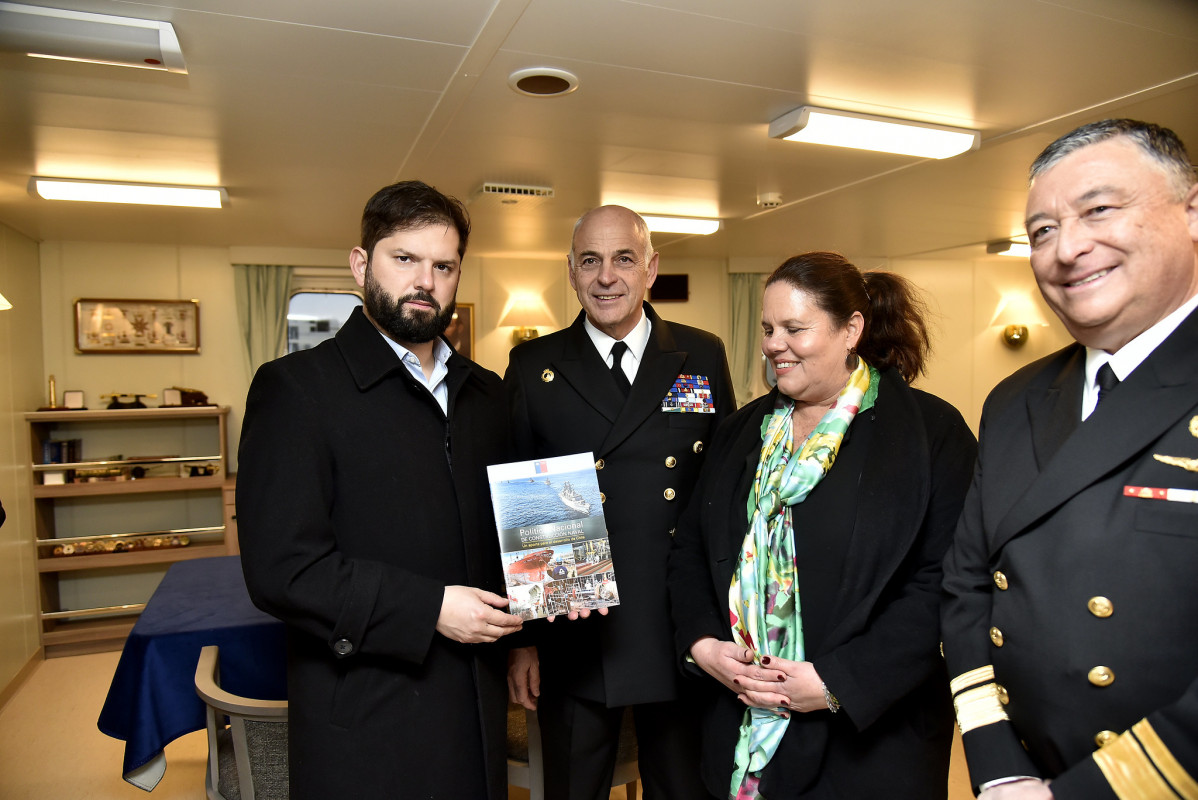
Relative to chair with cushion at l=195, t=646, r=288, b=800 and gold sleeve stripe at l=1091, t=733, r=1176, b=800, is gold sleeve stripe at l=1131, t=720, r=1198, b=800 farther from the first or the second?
chair with cushion at l=195, t=646, r=288, b=800

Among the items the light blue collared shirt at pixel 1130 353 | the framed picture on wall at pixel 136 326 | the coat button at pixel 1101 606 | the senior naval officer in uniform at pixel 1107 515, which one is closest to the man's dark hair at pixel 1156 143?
the senior naval officer in uniform at pixel 1107 515

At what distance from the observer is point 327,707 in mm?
1579

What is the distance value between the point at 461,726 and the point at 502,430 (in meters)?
0.69

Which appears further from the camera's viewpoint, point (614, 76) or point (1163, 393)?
point (614, 76)

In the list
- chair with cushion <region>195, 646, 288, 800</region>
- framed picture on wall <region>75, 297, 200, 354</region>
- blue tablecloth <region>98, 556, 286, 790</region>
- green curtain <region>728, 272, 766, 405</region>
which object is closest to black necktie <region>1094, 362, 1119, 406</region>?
chair with cushion <region>195, 646, 288, 800</region>

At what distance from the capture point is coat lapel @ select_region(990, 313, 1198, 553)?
105cm

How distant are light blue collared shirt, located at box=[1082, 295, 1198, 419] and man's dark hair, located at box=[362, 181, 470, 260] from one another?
128 centimetres

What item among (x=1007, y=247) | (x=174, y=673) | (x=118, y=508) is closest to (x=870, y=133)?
(x=174, y=673)

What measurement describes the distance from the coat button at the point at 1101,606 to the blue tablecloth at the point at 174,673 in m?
2.57

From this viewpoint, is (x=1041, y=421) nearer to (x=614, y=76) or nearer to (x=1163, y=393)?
(x=1163, y=393)

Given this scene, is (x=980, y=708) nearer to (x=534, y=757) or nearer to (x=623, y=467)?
(x=623, y=467)

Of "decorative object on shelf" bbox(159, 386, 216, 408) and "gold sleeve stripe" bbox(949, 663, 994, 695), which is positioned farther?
"decorative object on shelf" bbox(159, 386, 216, 408)

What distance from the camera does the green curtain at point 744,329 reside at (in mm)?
8211

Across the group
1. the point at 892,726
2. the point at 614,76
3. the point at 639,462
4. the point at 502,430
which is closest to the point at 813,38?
the point at 614,76
